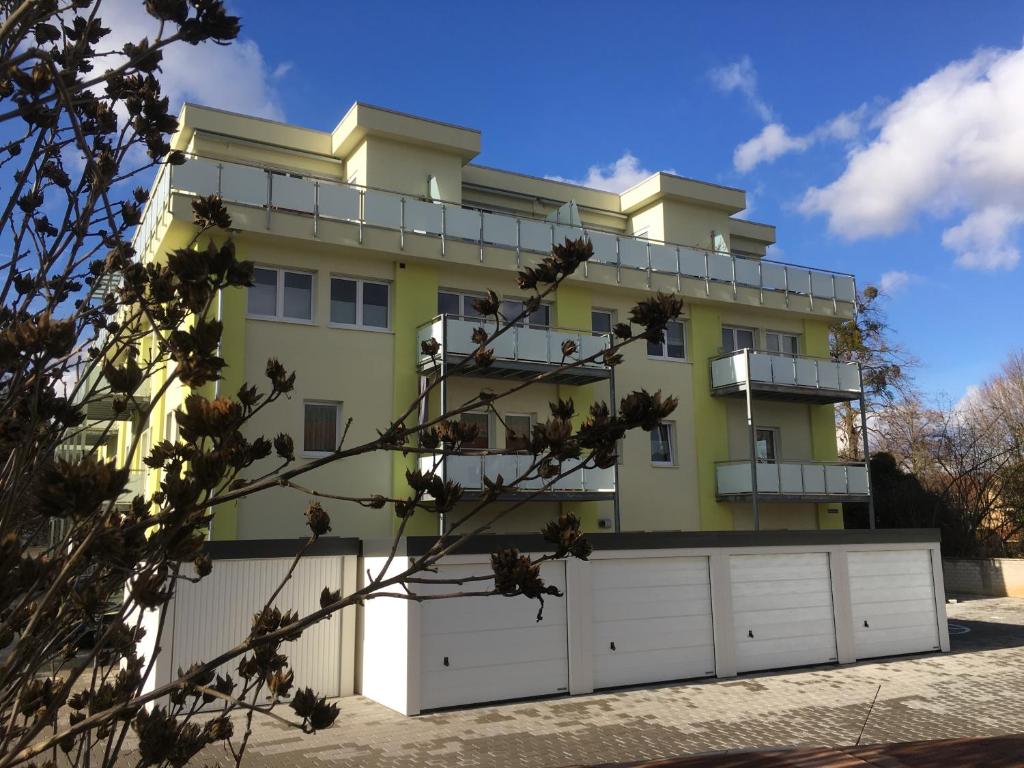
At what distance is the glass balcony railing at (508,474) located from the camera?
1631 cm

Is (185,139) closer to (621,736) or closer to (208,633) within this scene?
(208,633)

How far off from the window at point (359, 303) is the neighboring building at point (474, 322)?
5cm

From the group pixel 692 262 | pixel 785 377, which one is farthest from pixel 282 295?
pixel 785 377

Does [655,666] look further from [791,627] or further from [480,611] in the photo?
[480,611]

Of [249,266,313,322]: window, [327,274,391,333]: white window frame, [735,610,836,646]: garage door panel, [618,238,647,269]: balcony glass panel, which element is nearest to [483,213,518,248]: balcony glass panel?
[327,274,391,333]: white window frame

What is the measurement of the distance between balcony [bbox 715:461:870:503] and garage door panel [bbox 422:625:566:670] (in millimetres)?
8454

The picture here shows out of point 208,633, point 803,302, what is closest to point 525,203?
point 803,302

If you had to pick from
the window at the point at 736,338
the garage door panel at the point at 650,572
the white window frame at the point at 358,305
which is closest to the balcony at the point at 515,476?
the garage door panel at the point at 650,572

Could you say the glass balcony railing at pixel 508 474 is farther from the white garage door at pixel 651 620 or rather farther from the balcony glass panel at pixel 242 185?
the balcony glass panel at pixel 242 185

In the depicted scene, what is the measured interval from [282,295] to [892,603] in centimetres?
1386

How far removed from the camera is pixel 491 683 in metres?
12.9

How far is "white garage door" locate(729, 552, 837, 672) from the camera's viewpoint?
1547cm

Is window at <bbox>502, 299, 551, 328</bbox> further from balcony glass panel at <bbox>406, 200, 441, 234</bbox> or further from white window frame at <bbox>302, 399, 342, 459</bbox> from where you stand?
white window frame at <bbox>302, 399, 342, 459</bbox>

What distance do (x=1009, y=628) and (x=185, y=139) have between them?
23.0 metres
